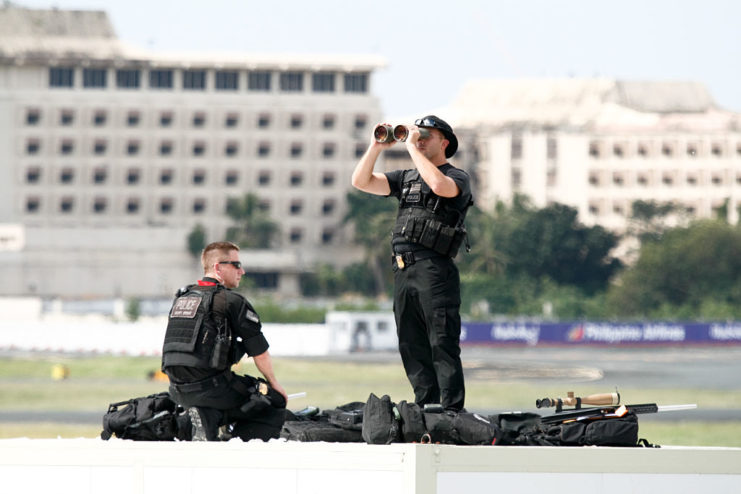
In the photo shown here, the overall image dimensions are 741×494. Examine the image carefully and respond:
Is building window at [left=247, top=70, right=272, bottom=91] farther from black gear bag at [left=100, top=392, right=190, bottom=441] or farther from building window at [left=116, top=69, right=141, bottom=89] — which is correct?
black gear bag at [left=100, top=392, right=190, bottom=441]

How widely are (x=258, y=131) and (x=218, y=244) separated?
131 metres

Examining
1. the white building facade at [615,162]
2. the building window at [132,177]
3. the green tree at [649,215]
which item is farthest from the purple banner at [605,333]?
the building window at [132,177]

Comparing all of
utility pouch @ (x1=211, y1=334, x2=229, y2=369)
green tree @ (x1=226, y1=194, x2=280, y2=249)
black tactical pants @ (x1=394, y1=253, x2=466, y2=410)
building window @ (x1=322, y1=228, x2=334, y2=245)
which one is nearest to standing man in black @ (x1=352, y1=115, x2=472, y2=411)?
black tactical pants @ (x1=394, y1=253, x2=466, y2=410)

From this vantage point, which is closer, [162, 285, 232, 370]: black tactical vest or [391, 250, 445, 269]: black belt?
[162, 285, 232, 370]: black tactical vest

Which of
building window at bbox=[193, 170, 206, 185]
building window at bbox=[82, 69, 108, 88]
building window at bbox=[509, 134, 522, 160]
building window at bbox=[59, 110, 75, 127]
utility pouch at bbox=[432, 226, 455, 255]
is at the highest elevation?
building window at bbox=[82, 69, 108, 88]

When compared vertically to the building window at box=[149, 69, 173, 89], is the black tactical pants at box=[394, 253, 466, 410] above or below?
below

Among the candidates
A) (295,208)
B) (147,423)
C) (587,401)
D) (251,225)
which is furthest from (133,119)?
(587,401)

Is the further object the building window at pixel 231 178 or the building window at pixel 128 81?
the building window at pixel 231 178

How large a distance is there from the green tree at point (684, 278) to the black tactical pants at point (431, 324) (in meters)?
101

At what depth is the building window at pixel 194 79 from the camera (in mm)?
137625

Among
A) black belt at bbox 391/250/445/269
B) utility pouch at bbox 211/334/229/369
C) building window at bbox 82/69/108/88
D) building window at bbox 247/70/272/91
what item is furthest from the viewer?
building window at bbox 247/70/272/91

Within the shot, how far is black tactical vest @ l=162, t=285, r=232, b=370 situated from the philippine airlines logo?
73669mm

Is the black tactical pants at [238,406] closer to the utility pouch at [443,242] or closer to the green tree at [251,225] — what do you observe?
the utility pouch at [443,242]

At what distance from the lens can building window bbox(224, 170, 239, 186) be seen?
461 ft
